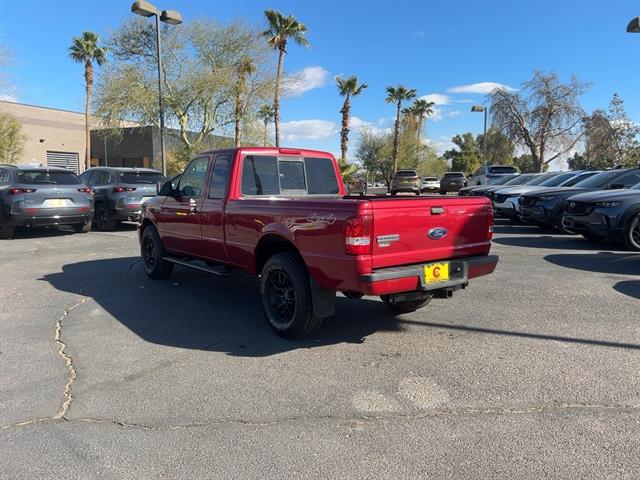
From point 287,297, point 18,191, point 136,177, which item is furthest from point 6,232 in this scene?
point 287,297

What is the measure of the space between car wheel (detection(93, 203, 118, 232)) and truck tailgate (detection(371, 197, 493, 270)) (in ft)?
36.7

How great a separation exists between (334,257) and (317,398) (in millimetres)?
1176

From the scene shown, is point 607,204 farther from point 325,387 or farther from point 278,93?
point 278,93

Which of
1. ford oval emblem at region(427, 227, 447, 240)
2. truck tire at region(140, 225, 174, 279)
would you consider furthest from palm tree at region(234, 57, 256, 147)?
ford oval emblem at region(427, 227, 447, 240)

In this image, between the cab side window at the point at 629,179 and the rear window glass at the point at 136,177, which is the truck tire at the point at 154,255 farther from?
the cab side window at the point at 629,179

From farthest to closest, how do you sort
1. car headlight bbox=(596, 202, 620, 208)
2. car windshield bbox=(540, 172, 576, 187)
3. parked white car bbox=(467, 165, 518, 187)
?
parked white car bbox=(467, 165, 518, 187), car windshield bbox=(540, 172, 576, 187), car headlight bbox=(596, 202, 620, 208)

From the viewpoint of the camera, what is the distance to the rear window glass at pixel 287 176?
5871 millimetres

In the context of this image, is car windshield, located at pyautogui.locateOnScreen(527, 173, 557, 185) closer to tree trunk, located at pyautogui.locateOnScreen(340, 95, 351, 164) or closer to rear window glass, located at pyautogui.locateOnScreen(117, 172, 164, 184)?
rear window glass, located at pyautogui.locateOnScreen(117, 172, 164, 184)

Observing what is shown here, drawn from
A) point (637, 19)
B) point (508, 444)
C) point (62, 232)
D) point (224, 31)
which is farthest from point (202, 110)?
point (508, 444)

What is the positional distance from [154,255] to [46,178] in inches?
245

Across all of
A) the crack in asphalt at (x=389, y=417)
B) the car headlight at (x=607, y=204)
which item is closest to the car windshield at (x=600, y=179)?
the car headlight at (x=607, y=204)

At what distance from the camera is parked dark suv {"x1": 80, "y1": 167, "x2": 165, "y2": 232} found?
13.3 m

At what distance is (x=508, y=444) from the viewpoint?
9.85ft

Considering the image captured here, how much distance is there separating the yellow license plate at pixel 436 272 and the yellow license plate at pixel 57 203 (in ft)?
33.9
